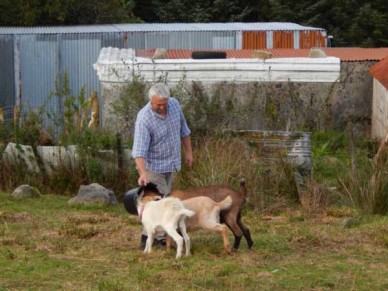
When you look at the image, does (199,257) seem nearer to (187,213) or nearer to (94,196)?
(187,213)

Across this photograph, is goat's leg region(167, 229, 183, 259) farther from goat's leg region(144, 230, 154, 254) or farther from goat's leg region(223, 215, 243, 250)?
goat's leg region(223, 215, 243, 250)

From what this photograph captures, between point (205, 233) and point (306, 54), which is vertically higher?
point (306, 54)

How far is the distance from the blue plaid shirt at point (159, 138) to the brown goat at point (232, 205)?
1.04 ft

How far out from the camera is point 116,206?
12.7 m

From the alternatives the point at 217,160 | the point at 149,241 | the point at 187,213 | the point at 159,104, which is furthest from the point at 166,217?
the point at 217,160

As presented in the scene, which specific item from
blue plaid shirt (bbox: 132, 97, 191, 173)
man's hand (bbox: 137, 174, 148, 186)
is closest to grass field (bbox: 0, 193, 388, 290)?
man's hand (bbox: 137, 174, 148, 186)

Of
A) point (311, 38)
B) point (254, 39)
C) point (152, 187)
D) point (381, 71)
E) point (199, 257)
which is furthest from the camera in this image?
point (311, 38)

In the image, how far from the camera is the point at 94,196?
12680 mm

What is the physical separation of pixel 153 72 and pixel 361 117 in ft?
13.9

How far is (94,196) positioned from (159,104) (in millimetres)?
3865

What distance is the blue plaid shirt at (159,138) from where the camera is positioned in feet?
30.1

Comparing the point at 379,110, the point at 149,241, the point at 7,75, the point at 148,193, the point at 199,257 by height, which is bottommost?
the point at 199,257

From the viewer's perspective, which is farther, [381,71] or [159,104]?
[381,71]

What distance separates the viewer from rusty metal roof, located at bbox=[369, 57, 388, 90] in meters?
16.9
